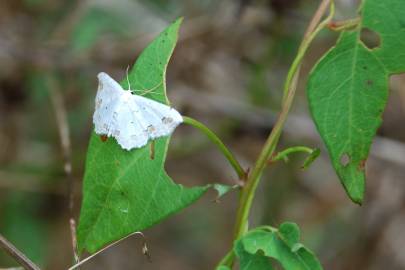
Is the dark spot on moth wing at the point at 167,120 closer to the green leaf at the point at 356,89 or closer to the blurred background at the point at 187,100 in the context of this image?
the green leaf at the point at 356,89

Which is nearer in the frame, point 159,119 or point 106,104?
point 159,119

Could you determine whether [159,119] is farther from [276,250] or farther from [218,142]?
[276,250]

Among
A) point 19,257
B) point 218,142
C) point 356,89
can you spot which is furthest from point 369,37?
point 19,257

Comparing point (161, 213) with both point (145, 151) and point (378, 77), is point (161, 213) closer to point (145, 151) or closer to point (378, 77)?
point (145, 151)

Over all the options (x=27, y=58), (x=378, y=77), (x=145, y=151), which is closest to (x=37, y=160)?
(x=27, y=58)

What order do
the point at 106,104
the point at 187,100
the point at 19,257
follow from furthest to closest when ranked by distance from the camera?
the point at 187,100 → the point at 106,104 → the point at 19,257

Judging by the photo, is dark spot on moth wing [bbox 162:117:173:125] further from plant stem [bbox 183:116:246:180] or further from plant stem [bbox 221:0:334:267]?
plant stem [bbox 221:0:334:267]

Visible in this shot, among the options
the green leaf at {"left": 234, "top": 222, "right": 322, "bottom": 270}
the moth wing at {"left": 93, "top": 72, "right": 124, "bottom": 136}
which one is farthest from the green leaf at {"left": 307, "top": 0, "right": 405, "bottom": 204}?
the moth wing at {"left": 93, "top": 72, "right": 124, "bottom": 136}

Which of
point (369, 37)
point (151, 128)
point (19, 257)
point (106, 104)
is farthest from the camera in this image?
point (369, 37)
